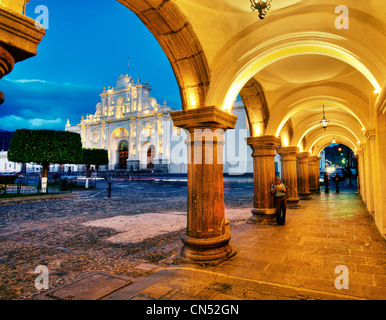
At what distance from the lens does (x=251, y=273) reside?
10.6 ft

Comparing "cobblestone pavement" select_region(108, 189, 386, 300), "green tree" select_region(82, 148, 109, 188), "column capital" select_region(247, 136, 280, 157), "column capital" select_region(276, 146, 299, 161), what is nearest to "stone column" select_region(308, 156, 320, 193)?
"column capital" select_region(276, 146, 299, 161)

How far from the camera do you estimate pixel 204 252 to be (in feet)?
12.2

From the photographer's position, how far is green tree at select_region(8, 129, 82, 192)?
1590 cm

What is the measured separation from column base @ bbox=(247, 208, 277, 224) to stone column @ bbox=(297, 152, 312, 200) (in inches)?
260

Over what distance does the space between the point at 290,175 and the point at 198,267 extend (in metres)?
7.04

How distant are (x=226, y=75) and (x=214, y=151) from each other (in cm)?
135

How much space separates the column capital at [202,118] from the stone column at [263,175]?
2.88 metres

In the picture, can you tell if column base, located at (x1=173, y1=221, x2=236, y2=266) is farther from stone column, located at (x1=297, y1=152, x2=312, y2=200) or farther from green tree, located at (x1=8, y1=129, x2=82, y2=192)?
green tree, located at (x1=8, y1=129, x2=82, y2=192)

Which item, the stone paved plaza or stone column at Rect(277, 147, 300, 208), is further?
stone column at Rect(277, 147, 300, 208)

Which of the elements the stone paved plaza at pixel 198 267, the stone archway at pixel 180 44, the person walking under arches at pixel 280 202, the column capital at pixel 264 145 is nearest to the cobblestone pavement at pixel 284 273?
the stone paved plaza at pixel 198 267

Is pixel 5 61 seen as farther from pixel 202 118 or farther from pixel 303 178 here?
pixel 303 178

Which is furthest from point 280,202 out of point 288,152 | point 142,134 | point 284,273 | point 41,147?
point 142,134

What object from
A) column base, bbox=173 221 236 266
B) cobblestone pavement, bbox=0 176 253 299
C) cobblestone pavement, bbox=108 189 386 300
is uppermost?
column base, bbox=173 221 236 266

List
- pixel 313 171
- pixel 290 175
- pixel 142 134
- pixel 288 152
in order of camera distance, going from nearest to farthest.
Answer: pixel 290 175 < pixel 288 152 < pixel 313 171 < pixel 142 134
